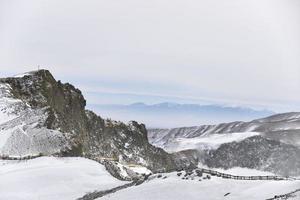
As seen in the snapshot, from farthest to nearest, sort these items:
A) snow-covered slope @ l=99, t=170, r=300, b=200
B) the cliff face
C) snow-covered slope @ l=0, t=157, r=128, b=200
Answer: the cliff face → snow-covered slope @ l=0, t=157, r=128, b=200 → snow-covered slope @ l=99, t=170, r=300, b=200

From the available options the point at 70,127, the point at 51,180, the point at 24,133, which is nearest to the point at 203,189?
the point at 51,180

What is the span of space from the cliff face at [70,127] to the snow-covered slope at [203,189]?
31972 mm

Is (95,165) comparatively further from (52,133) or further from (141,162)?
(141,162)

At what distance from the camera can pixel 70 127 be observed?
10844cm

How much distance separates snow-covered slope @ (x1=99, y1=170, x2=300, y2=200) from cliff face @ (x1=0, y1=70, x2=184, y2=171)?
1259 inches

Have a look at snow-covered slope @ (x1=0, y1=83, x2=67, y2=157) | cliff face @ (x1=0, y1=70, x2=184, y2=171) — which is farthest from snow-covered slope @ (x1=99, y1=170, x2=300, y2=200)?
cliff face @ (x1=0, y1=70, x2=184, y2=171)

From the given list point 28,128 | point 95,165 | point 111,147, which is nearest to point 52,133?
point 28,128

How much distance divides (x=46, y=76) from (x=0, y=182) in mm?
53724

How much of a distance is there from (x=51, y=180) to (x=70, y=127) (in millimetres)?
54345

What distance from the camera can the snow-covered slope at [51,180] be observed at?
5069 centimetres

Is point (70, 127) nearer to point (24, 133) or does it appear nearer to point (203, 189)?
point (24, 133)

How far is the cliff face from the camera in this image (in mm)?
80438

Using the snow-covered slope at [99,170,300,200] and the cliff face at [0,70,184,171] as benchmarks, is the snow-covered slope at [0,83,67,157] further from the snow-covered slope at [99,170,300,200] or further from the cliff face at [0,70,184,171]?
the snow-covered slope at [99,170,300,200]

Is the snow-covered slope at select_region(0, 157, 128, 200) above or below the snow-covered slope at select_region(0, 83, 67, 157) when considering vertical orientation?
below
